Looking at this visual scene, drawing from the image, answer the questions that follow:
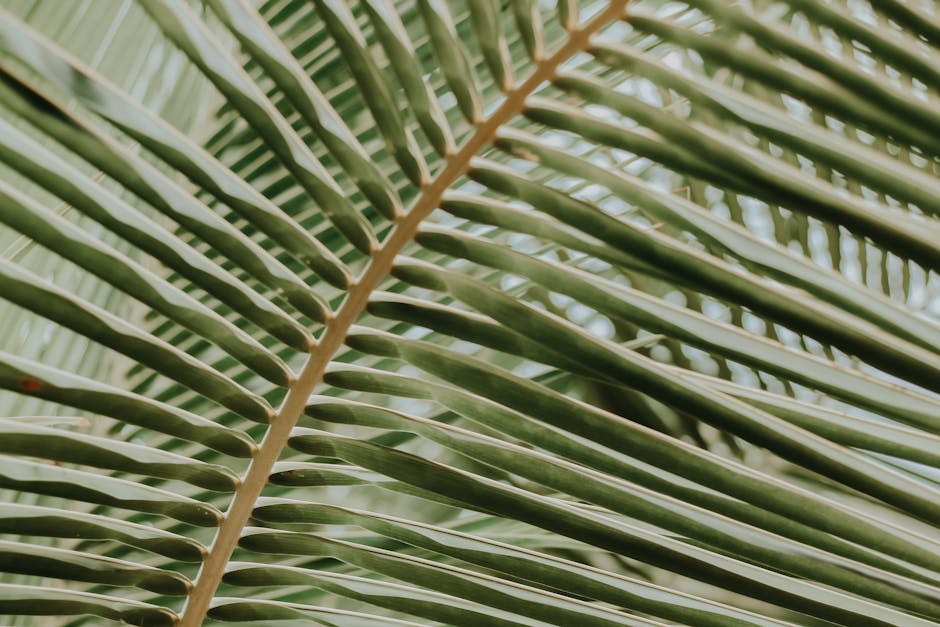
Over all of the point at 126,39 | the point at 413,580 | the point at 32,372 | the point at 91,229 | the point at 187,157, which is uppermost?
the point at 126,39

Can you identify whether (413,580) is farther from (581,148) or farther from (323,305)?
(581,148)

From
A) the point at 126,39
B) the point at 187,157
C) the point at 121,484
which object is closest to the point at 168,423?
the point at 121,484

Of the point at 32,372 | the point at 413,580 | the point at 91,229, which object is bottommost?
the point at 413,580

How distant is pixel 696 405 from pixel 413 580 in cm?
19

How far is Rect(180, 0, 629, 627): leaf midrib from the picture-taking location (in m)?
0.43

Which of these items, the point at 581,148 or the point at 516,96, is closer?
the point at 516,96

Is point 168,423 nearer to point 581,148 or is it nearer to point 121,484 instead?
point 121,484

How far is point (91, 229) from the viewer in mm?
782

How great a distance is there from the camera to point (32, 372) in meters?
Result: 0.40

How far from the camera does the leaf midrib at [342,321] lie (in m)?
0.43

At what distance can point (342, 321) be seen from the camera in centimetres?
46

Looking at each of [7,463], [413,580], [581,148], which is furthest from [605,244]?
[581,148]

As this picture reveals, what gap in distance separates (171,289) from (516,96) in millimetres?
213

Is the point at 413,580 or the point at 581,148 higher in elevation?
the point at 581,148
